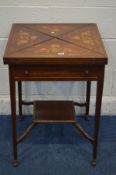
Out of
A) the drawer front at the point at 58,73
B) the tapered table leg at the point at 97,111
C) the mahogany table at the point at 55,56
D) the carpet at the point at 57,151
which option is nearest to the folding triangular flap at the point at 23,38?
the mahogany table at the point at 55,56

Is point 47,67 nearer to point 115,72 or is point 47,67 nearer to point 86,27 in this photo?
point 86,27

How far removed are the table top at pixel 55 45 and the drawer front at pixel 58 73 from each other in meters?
0.05

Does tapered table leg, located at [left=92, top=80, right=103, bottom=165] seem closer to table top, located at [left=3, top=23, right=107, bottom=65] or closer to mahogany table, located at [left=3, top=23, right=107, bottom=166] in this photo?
mahogany table, located at [left=3, top=23, right=107, bottom=166]

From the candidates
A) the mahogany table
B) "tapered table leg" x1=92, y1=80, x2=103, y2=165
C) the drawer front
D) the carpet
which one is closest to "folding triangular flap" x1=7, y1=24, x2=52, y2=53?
the mahogany table

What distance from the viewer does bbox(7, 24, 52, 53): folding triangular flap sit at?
6.06ft

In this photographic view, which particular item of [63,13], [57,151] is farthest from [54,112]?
[63,13]

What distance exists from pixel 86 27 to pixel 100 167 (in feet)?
2.59

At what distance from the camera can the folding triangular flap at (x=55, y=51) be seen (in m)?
1.75

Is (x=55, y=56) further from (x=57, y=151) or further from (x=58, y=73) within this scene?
(x=57, y=151)

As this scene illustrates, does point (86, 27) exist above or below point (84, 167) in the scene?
above

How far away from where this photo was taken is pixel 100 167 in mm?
2076

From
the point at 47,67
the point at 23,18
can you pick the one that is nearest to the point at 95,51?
the point at 47,67

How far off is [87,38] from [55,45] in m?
0.20

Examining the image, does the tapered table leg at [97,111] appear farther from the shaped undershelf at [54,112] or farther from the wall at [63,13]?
the wall at [63,13]
